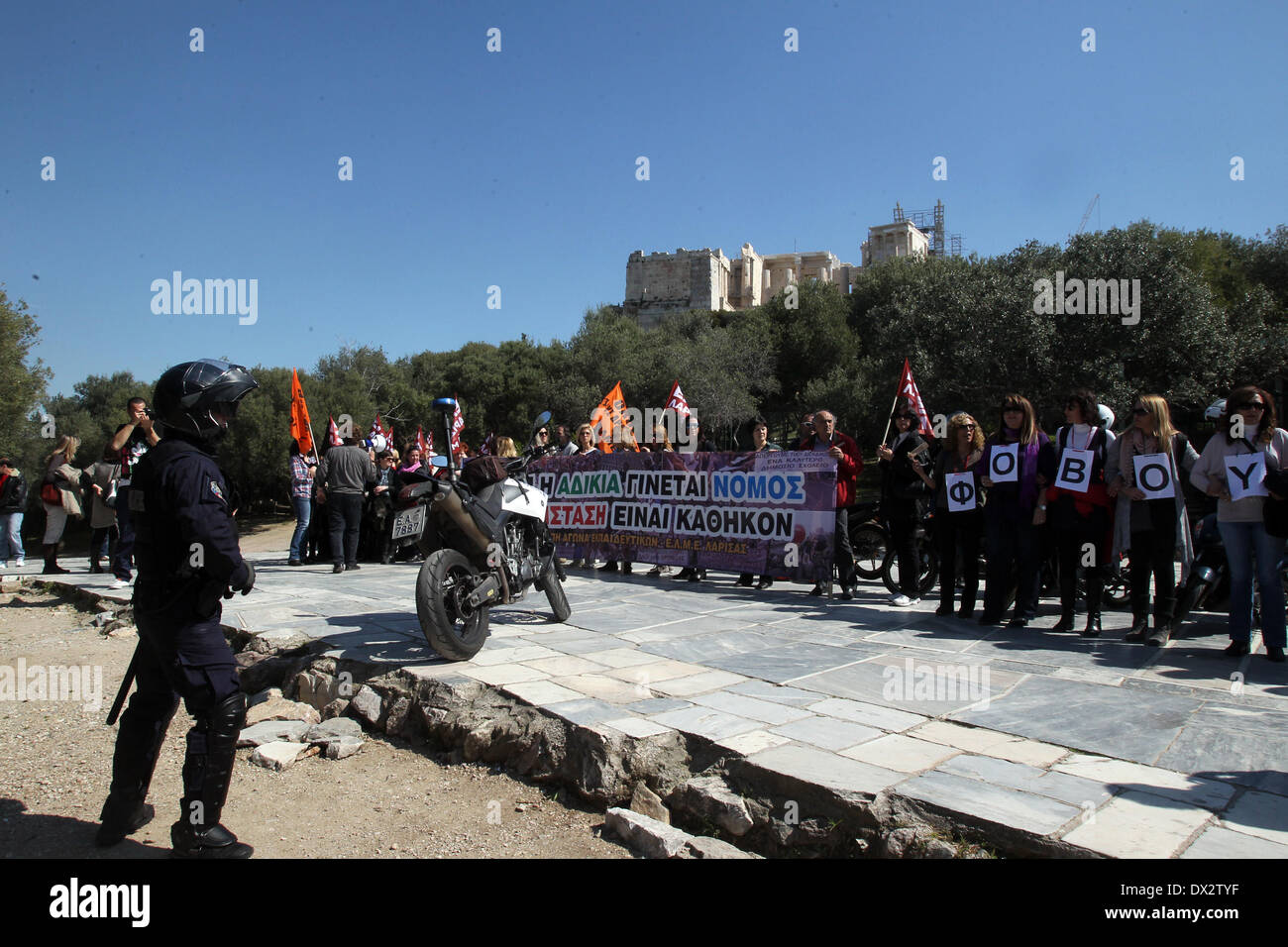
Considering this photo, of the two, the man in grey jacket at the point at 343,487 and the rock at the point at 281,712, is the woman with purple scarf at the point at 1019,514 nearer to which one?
the rock at the point at 281,712

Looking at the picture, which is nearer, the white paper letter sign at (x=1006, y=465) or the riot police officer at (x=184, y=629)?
the riot police officer at (x=184, y=629)

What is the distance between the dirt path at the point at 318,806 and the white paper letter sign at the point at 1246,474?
4.80 meters

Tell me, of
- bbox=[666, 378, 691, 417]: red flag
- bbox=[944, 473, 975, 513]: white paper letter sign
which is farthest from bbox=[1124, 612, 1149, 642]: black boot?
bbox=[666, 378, 691, 417]: red flag

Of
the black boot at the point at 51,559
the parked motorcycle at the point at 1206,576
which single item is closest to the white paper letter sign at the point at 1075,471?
the parked motorcycle at the point at 1206,576

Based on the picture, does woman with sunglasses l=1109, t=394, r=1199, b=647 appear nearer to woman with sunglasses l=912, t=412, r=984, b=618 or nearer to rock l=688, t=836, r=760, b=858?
woman with sunglasses l=912, t=412, r=984, b=618

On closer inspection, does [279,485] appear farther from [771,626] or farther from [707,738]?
[707,738]

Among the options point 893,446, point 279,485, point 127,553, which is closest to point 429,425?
point 279,485

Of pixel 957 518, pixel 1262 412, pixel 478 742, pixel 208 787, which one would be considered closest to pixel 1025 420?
pixel 957 518

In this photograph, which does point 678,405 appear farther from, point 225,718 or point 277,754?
point 225,718

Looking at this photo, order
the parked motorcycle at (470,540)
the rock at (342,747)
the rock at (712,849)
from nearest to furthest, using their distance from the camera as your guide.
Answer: the rock at (712,849) < the rock at (342,747) < the parked motorcycle at (470,540)

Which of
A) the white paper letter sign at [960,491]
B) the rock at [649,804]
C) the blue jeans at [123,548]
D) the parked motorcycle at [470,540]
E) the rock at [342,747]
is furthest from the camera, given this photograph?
the blue jeans at [123,548]

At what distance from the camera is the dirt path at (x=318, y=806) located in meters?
3.20

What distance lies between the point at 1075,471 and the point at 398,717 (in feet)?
17.4

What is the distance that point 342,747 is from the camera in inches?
167
